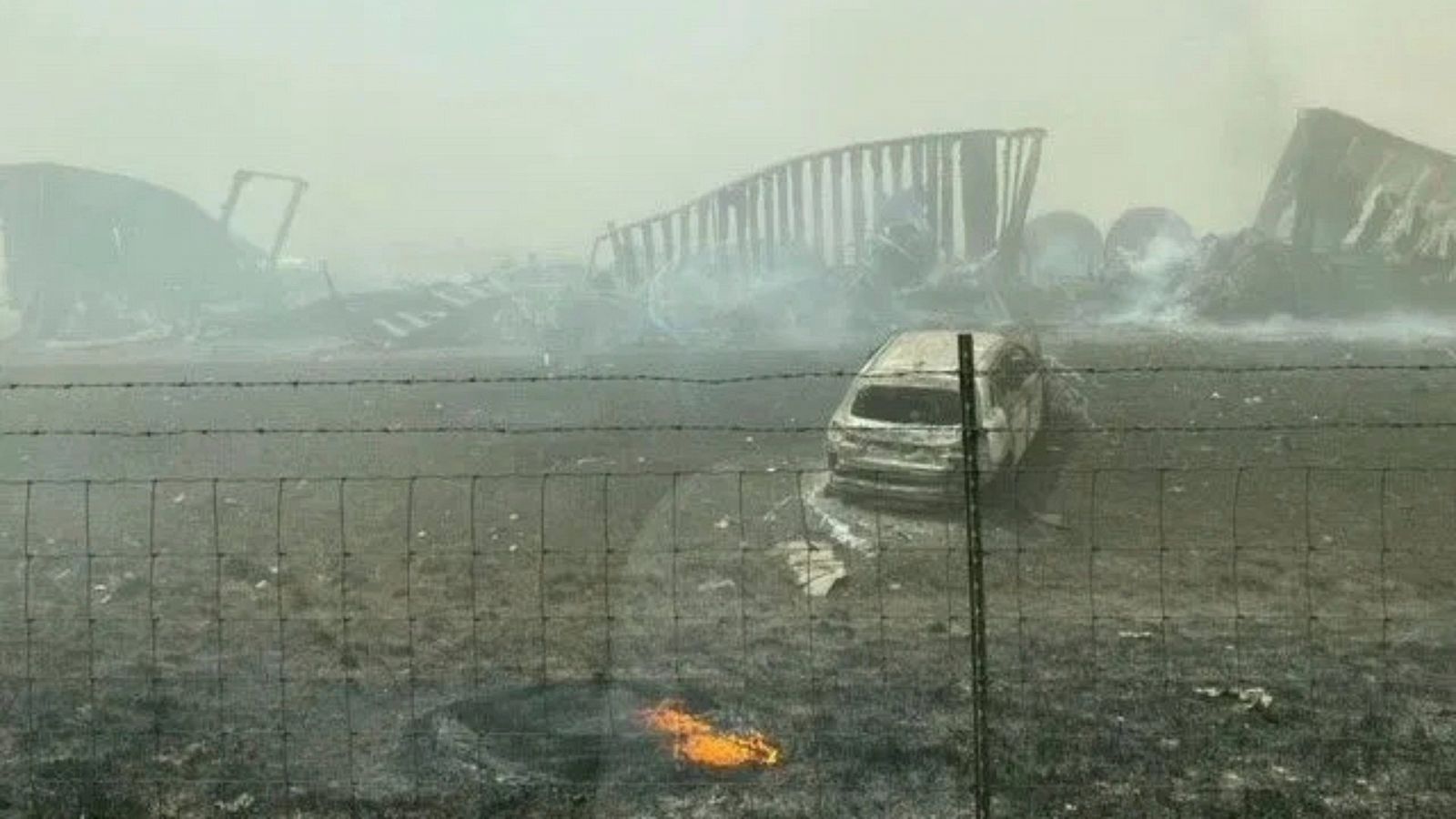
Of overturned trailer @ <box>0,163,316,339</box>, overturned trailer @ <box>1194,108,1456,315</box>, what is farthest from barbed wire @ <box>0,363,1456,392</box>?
overturned trailer @ <box>0,163,316,339</box>

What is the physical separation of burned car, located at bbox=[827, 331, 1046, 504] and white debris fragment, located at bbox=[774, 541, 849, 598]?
0.82 meters

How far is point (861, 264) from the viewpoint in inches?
770

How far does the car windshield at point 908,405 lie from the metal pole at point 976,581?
191 inches

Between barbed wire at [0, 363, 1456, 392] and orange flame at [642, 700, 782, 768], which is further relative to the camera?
barbed wire at [0, 363, 1456, 392]

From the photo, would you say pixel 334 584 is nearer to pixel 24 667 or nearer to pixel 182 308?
pixel 24 667

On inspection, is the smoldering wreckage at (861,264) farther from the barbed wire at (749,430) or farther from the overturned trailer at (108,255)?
the barbed wire at (749,430)

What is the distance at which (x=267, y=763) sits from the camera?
4.70 meters

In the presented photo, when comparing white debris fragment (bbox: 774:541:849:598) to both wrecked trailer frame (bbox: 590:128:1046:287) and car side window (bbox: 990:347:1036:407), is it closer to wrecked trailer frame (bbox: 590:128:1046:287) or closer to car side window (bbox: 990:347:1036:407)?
car side window (bbox: 990:347:1036:407)

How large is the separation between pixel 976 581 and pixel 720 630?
10.2ft

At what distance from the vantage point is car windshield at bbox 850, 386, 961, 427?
837 centimetres

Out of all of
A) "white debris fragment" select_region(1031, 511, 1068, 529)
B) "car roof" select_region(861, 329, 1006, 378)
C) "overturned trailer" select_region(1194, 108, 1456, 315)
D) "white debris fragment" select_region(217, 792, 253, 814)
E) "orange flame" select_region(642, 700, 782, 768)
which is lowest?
"orange flame" select_region(642, 700, 782, 768)

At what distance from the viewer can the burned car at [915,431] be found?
8.09 metres

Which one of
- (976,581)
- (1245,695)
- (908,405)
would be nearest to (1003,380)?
(908,405)

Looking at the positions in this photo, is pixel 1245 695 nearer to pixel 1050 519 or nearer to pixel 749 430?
pixel 749 430
